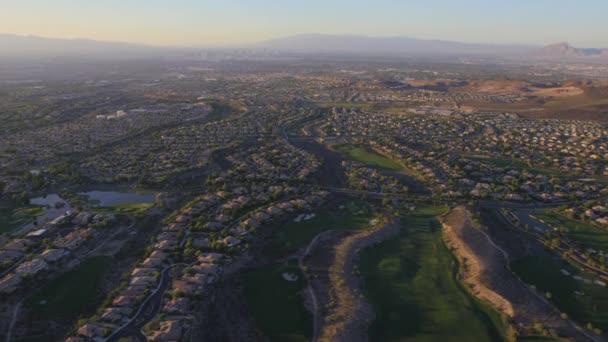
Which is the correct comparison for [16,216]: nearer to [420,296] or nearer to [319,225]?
[319,225]

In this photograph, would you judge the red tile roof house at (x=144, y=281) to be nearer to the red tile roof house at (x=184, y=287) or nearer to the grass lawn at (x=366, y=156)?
the red tile roof house at (x=184, y=287)

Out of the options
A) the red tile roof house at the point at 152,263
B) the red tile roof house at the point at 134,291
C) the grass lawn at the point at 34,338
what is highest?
the red tile roof house at the point at 152,263

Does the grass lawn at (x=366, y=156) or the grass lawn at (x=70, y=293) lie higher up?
the grass lawn at (x=366, y=156)

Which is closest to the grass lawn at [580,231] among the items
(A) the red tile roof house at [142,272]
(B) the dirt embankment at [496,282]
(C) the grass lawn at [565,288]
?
(C) the grass lawn at [565,288]

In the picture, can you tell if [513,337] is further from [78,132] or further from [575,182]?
[78,132]

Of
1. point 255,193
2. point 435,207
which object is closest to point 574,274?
point 435,207

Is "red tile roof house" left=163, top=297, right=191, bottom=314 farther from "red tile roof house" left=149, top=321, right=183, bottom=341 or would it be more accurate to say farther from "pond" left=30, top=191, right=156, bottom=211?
"pond" left=30, top=191, right=156, bottom=211
